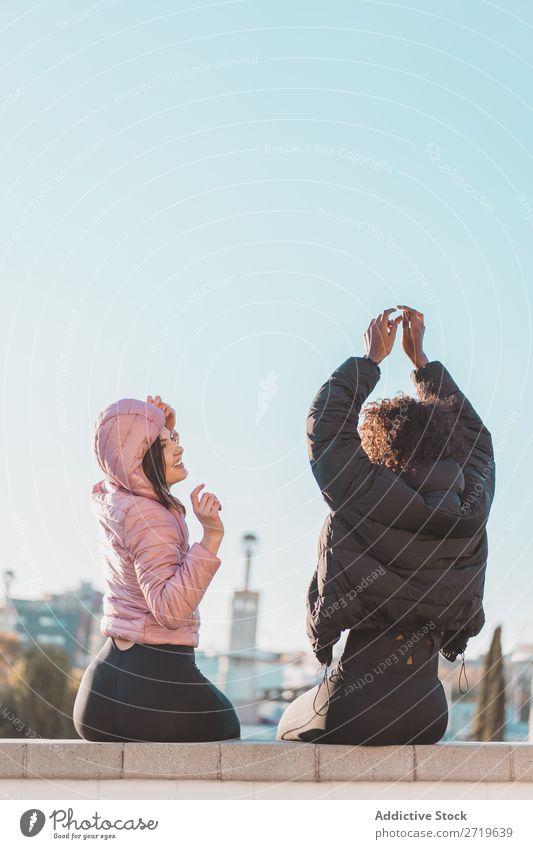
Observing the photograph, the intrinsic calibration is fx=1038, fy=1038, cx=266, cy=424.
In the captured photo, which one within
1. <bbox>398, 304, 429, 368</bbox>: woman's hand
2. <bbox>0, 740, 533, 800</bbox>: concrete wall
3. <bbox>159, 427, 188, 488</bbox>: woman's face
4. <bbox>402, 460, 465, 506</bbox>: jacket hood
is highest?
<bbox>398, 304, 429, 368</bbox>: woman's hand

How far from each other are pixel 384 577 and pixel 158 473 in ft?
3.93

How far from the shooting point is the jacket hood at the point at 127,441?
4.98 m

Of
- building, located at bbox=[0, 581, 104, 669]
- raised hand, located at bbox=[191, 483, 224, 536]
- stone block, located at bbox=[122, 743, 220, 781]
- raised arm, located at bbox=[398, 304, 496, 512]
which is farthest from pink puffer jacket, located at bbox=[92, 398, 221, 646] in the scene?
building, located at bbox=[0, 581, 104, 669]

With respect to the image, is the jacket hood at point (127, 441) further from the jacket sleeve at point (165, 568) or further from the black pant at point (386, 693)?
the black pant at point (386, 693)

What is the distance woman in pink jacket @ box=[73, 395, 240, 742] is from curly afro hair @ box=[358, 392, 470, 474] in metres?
0.91

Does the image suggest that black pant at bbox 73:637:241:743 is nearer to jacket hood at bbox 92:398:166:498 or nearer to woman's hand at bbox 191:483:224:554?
woman's hand at bbox 191:483:224:554

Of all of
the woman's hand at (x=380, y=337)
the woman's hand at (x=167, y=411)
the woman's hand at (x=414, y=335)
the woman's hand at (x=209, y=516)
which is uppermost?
the woman's hand at (x=414, y=335)

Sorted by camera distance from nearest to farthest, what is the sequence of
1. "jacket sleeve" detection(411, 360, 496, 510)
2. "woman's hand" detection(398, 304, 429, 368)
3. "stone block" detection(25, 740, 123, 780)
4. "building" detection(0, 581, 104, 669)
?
"stone block" detection(25, 740, 123, 780) → "jacket sleeve" detection(411, 360, 496, 510) → "woman's hand" detection(398, 304, 429, 368) → "building" detection(0, 581, 104, 669)

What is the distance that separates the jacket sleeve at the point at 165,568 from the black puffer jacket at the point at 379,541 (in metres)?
0.59

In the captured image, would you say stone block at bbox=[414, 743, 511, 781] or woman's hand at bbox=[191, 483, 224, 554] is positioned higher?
woman's hand at bbox=[191, 483, 224, 554]

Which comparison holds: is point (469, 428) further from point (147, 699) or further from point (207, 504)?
point (147, 699)

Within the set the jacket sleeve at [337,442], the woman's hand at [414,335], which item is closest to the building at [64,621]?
the woman's hand at [414,335]

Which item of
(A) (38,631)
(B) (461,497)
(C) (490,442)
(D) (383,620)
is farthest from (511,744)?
(A) (38,631)

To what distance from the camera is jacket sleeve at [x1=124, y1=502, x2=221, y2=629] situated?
466cm
